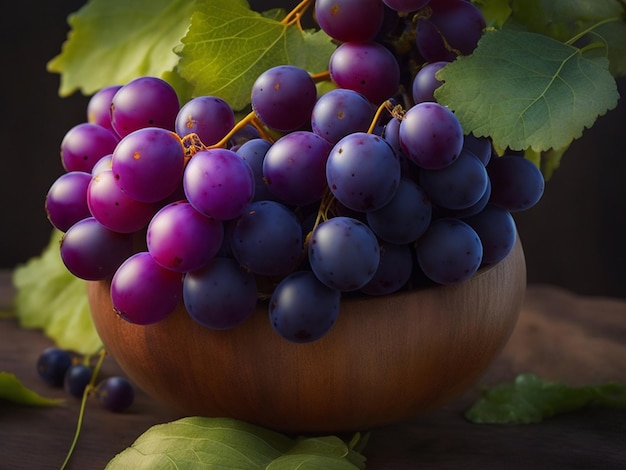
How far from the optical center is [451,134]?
0.41 m

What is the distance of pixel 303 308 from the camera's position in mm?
397

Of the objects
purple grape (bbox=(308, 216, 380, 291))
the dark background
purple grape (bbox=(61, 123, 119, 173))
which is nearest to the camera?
purple grape (bbox=(308, 216, 380, 291))

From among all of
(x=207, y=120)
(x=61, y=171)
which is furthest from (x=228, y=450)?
(x=61, y=171)

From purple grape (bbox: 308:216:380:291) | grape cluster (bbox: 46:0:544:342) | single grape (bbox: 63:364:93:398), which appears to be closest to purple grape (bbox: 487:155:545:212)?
grape cluster (bbox: 46:0:544:342)

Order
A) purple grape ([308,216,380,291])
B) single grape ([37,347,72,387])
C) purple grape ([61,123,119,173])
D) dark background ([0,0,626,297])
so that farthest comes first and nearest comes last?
dark background ([0,0,626,297]) → single grape ([37,347,72,387]) → purple grape ([61,123,119,173]) → purple grape ([308,216,380,291])

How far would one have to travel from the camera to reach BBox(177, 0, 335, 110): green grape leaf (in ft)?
1.67

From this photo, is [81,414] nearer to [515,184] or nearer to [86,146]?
[86,146]

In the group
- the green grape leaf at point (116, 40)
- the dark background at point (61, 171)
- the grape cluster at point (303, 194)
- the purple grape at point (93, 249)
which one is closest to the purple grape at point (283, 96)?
the grape cluster at point (303, 194)

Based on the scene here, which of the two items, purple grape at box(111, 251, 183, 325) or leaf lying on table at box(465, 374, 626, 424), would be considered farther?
leaf lying on table at box(465, 374, 626, 424)

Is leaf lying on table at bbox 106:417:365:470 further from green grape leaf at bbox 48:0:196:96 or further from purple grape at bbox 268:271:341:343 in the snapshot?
green grape leaf at bbox 48:0:196:96

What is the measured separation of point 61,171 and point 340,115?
46.7 inches

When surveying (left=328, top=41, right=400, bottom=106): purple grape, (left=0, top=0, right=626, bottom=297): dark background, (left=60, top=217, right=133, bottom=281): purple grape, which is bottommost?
(left=0, top=0, right=626, bottom=297): dark background

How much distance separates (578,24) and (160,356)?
340 millimetres

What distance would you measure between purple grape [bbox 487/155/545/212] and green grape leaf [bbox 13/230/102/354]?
35 cm
